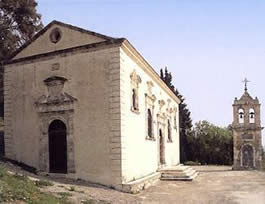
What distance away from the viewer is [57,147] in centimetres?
1611

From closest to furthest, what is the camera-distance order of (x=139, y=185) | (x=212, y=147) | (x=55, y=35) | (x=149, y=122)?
(x=139, y=185), (x=55, y=35), (x=149, y=122), (x=212, y=147)

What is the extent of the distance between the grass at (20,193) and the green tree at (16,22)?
57.1ft

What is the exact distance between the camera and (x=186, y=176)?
20.2 metres

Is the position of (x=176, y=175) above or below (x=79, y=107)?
below

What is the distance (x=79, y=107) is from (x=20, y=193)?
22.1 ft

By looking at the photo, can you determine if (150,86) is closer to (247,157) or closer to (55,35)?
(55,35)

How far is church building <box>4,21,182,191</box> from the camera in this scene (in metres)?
14.7

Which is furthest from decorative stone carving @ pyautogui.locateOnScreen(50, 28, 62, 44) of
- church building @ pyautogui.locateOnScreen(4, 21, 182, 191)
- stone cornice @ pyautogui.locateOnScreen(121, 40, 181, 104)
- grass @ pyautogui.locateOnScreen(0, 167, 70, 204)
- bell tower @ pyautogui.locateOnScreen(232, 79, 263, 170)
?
bell tower @ pyautogui.locateOnScreen(232, 79, 263, 170)

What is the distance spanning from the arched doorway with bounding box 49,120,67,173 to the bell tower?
645 inches

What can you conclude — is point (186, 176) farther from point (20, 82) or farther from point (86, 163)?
point (20, 82)

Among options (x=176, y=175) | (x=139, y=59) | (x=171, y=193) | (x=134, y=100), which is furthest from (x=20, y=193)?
(x=176, y=175)

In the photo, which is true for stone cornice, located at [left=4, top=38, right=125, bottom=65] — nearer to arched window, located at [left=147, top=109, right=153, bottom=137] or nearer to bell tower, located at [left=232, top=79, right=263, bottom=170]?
arched window, located at [left=147, top=109, right=153, bottom=137]

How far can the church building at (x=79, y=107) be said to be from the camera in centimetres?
1468

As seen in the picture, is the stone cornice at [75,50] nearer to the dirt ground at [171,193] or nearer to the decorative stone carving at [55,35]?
the decorative stone carving at [55,35]
